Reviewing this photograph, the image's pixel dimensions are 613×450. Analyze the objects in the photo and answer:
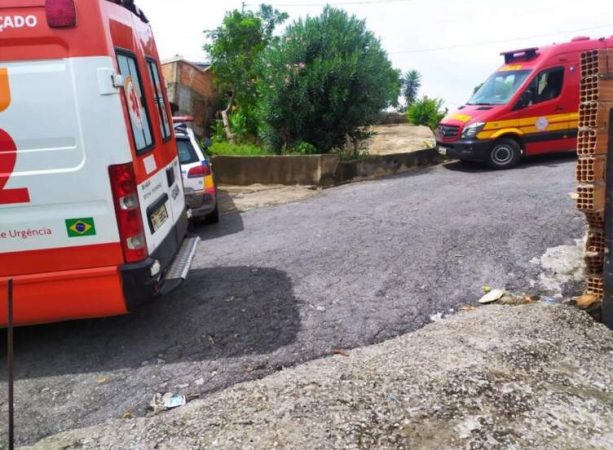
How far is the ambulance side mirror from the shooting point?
10.2m

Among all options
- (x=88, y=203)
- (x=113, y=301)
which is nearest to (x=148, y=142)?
(x=88, y=203)

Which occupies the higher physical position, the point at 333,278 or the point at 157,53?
the point at 157,53

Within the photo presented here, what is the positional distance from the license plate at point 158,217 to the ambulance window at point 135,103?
1.64 ft

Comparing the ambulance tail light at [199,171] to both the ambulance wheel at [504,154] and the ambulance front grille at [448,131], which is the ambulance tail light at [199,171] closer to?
the ambulance front grille at [448,131]

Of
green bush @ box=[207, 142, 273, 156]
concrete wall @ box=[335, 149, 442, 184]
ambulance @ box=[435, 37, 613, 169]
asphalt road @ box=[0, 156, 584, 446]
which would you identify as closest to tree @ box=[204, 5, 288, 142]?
green bush @ box=[207, 142, 273, 156]

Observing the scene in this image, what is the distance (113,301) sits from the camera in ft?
12.1

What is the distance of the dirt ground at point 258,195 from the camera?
10.1m

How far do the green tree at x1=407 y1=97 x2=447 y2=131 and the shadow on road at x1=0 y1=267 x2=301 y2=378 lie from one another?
16862 millimetres

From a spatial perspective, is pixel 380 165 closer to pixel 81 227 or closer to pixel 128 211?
pixel 128 211

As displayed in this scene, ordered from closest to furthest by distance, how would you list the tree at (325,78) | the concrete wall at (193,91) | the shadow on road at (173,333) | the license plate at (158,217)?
the shadow on road at (173,333)
the license plate at (158,217)
the tree at (325,78)
the concrete wall at (193,91)

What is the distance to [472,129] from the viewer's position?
1037cm

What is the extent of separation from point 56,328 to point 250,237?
10.9 ft

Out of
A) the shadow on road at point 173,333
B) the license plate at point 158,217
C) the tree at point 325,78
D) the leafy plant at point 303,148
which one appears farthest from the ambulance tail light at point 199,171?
the leafy plant at point 303,148

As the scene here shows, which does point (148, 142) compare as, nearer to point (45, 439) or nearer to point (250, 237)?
point (45, 439)
